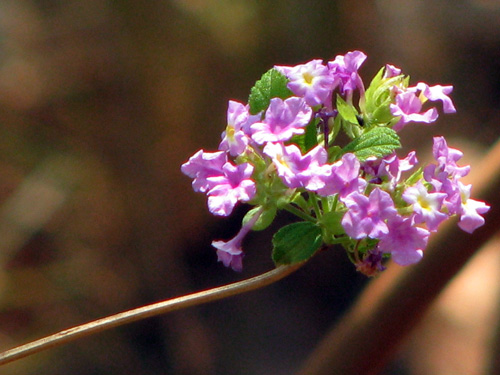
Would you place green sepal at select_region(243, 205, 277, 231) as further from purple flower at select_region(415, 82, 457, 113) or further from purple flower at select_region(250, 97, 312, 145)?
purple flower at select_region(415, 82, 457, 113)

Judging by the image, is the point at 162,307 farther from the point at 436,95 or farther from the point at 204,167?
the point at 436,95

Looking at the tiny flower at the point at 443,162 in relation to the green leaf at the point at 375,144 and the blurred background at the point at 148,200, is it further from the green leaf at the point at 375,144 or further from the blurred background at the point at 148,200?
the blurred background at the point at 148,200

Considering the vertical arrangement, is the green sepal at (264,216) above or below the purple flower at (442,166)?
above

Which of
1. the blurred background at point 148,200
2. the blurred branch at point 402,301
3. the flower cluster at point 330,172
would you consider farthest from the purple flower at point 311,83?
the blurred background at point 148,200

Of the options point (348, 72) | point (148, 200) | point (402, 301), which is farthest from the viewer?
point (148, 200)

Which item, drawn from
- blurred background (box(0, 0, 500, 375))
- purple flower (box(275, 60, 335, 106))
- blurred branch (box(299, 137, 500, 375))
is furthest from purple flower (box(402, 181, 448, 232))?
blurred background (box(0, 0, 500, 375))

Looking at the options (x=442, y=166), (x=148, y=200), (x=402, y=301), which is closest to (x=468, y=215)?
(x=442, y=166)
